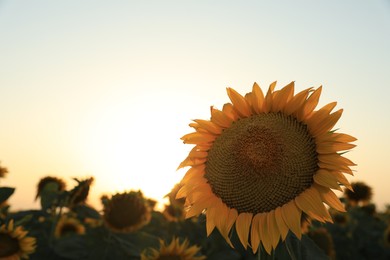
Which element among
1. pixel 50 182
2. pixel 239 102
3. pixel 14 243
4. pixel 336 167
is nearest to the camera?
pixel 336 167

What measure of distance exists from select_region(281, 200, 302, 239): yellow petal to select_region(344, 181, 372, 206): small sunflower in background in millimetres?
8587

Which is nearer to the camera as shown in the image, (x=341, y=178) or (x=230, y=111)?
(x=341, y=178)

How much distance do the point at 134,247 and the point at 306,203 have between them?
8.87ft

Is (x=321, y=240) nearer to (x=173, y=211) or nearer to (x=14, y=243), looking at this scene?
(x=173, y=211)

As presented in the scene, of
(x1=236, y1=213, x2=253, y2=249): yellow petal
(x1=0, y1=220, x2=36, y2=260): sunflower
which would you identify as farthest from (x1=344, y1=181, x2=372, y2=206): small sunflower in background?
(x1=236, y1=213, x2=253, y2=249): yellow petal

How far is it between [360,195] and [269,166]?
29.0ft

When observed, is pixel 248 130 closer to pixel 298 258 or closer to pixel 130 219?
pixel 298 258

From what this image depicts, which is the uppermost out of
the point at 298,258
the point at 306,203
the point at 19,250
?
the point at 19,250

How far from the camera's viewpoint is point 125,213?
202 inches

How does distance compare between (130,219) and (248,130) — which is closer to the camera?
(248,130)

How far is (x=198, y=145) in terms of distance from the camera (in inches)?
116

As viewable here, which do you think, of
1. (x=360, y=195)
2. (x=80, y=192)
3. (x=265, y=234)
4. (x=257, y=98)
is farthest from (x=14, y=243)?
(x=360, y=195)

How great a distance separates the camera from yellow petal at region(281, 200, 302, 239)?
2.43 metres

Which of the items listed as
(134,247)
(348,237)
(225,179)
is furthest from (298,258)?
(348,237)
